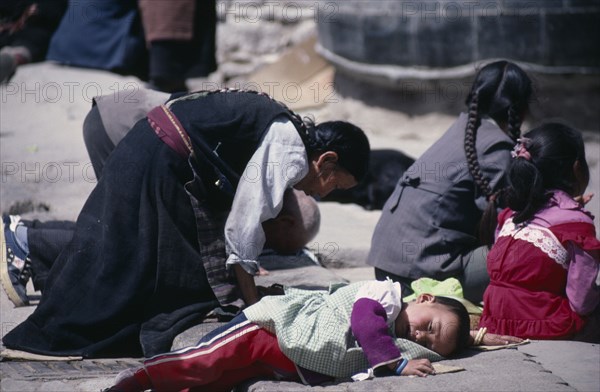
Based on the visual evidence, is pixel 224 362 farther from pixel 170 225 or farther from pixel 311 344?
pixel 170 225

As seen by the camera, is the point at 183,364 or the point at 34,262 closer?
the point at 183,364

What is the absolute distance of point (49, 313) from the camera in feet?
11.0

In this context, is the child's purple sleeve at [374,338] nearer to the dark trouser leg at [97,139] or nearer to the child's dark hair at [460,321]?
the child's dark hair at [460,321]

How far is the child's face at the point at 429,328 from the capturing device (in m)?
3.05

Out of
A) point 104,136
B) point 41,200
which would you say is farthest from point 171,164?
point 41,200

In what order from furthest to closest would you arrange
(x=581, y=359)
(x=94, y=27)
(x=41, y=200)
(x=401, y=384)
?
(x=94, y=27) < (x=41, y=200) < (x=581, y=359) < (x=401, y=384)

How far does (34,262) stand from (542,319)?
2124 millimetres

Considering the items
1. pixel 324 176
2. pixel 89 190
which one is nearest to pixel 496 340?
pixel 324 176

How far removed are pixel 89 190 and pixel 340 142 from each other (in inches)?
102

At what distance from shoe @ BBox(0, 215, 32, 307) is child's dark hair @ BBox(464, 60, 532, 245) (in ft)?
6.41

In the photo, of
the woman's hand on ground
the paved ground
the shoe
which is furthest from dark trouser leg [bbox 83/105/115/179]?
the woman's hand on ground

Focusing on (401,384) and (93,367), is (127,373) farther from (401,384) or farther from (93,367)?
(401,384)

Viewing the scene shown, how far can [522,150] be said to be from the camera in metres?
3.47

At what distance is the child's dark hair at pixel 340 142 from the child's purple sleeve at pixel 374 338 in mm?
663
